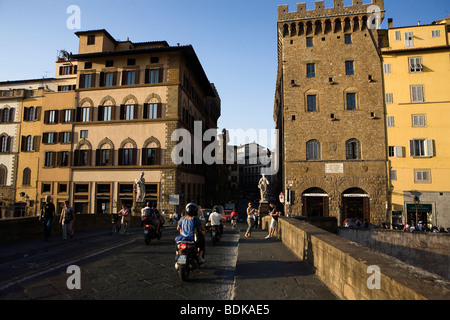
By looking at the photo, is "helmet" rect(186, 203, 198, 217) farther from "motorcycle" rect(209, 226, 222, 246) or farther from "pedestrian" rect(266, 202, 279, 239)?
"pedestrian" rect(266, 202, 279, 239)

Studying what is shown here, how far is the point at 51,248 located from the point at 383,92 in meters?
30.5

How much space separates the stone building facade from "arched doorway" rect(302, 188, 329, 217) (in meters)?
0.10

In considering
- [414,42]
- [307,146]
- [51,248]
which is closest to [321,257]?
Result: [51,248]

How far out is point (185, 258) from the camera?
5539 millimetres

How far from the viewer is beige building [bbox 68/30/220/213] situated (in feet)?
88.7

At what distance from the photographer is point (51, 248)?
9.40m

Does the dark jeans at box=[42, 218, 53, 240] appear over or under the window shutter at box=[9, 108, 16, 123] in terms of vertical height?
under

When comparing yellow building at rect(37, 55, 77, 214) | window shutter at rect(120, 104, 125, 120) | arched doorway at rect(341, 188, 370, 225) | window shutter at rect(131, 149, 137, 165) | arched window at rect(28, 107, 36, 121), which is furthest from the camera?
arched window at rect(28, 107, 36, 121)

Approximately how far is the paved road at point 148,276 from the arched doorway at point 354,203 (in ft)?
69.7

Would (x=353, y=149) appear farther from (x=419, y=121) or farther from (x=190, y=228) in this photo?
(x=190, y=228)

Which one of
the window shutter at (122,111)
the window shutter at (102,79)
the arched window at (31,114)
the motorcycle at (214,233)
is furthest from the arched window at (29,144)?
the motorcycle at (214,233)

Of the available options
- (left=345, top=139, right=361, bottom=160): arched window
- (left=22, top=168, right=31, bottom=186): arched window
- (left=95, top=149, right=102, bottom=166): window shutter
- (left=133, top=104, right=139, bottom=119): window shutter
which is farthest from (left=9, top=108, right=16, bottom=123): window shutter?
(left=345, top=139, right=361, bottom=160): arched window

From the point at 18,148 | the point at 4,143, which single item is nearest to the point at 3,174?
the point at 18,148

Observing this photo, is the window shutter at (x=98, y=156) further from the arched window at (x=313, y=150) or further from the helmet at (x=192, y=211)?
the helmet at (x=192, y=211)
